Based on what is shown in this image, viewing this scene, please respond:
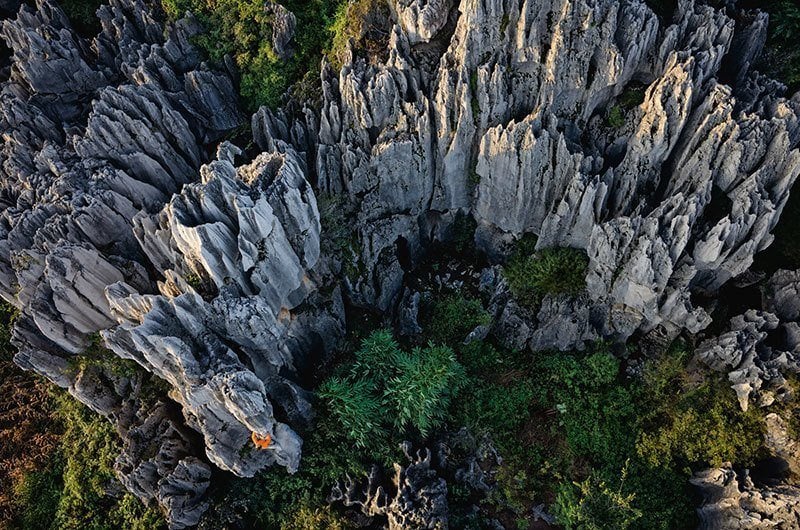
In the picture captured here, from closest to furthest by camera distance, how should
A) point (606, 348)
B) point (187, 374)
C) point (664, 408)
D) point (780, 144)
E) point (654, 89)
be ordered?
point (187, 374) < point (780, 144) < point (654, 89) < point (664, 408) < point (606, 348)

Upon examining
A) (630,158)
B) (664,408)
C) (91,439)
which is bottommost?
(664,408)

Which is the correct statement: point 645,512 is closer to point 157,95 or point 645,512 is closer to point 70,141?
point 157,95

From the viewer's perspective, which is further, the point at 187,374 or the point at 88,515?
the point at 88,515

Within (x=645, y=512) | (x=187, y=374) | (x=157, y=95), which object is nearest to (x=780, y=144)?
(x=645, y=512)

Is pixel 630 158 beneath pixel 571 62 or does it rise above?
beneath

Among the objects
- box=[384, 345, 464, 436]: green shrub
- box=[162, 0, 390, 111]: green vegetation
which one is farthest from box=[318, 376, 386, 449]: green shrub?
box=[162, 0, 390, 111]: green vegetation

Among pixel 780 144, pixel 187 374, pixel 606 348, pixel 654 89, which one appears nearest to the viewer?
pixel 187 374

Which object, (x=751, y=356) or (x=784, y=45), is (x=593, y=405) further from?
(x=784, y=45)
